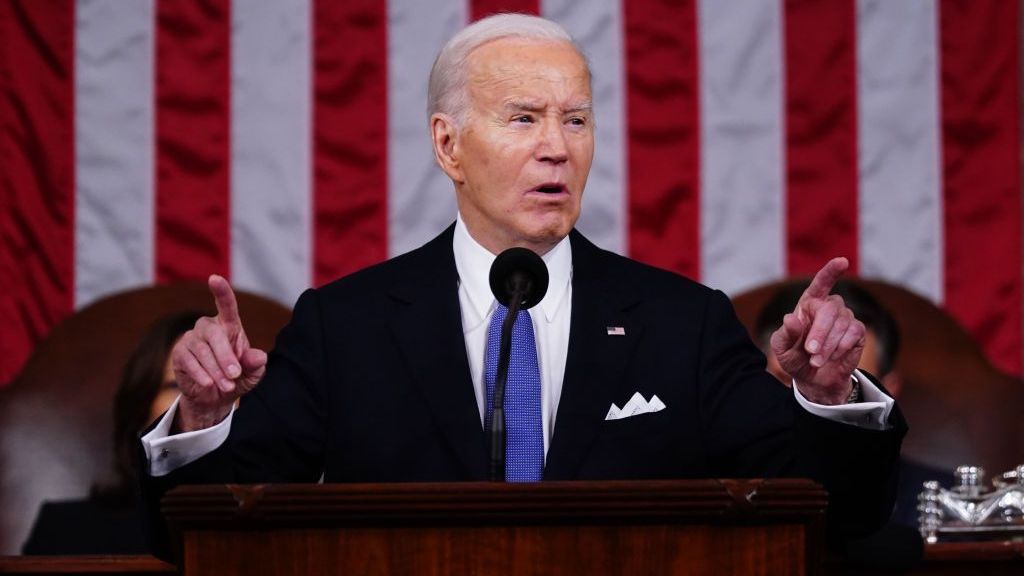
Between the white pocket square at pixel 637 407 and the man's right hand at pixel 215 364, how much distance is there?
632mm

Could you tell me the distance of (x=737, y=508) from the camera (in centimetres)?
177

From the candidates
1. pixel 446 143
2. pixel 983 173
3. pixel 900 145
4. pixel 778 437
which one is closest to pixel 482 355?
pixel 446 143

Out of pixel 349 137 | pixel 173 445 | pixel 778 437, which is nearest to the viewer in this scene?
pixel 173 445

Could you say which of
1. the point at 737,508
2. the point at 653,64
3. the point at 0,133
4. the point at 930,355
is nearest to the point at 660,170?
the point at 653,64

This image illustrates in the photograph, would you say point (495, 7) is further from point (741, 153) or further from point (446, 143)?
point (446, 143)

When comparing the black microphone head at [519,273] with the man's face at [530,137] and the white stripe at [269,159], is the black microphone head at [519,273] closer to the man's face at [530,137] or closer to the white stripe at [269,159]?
the man's face at [530,137]

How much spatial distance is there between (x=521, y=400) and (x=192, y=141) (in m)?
2.28

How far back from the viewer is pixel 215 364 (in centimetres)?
210

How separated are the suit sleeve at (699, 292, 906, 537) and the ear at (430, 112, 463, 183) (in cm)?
51

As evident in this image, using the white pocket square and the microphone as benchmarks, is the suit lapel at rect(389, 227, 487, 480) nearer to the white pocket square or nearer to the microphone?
the white pocket square

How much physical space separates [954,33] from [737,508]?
10.5ft

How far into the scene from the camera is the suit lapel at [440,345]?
2488 mm

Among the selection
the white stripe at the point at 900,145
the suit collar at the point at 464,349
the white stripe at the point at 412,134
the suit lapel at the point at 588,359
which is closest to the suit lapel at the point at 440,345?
the suit collar at the point at 464,349

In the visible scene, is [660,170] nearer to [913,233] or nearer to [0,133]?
[913,233]
